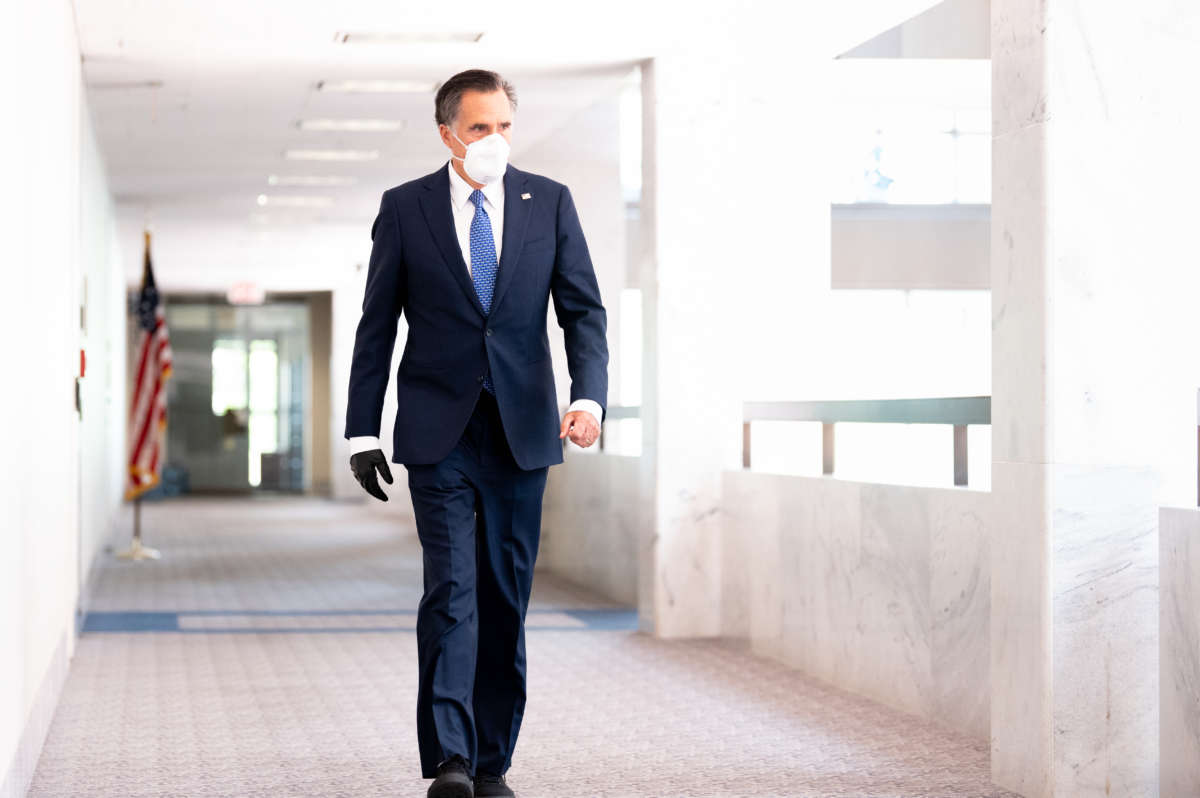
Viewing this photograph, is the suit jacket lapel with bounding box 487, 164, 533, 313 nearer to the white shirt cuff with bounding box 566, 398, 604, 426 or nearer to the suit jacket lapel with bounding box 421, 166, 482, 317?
the suit jacket lapel with bounding box 421, 166, 482, 317

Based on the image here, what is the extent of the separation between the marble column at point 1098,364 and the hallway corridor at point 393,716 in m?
0.37

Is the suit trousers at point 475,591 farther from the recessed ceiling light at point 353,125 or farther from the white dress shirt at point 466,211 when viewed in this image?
the recessed ceiling light at point 353,125

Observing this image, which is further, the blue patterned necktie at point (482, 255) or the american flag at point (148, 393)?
the american flag at point (148, 393)

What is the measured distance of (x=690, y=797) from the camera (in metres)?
3.48

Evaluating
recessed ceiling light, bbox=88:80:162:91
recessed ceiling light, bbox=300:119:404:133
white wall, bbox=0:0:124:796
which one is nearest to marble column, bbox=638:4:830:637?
white wall, bbox=0:0:124:796

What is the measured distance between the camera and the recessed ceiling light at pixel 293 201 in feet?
39.4

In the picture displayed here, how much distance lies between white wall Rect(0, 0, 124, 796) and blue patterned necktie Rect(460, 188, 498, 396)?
930 mm

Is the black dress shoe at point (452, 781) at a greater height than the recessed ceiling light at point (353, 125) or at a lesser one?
lesser

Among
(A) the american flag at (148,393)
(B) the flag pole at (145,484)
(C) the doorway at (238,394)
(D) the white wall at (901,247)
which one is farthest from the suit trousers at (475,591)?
(C) the doorway at (238,394)

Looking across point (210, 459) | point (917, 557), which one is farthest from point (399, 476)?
point (917, 557)

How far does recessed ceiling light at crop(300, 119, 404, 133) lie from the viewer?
8783mm

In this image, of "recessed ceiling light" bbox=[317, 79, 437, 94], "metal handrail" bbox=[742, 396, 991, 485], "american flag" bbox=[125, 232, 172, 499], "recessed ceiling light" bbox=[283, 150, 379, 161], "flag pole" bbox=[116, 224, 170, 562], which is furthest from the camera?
"american flag" bbox=[125, 232, 172, 499]

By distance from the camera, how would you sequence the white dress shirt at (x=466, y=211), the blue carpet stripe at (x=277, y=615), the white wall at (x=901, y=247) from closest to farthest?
1. the white dress shirt at (x=466, y=211)
2. the white wall at (x=901, y=247)
3. the blue carpet stripe at (x=277, y=615)

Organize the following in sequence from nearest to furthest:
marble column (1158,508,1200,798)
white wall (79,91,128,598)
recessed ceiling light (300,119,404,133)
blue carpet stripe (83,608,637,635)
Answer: marble column (1158,508,1200,798), blue carpet stripe (83,608,637,635), white wall (79,91,128,598), recessed ceiling light (300,119,404,133)
